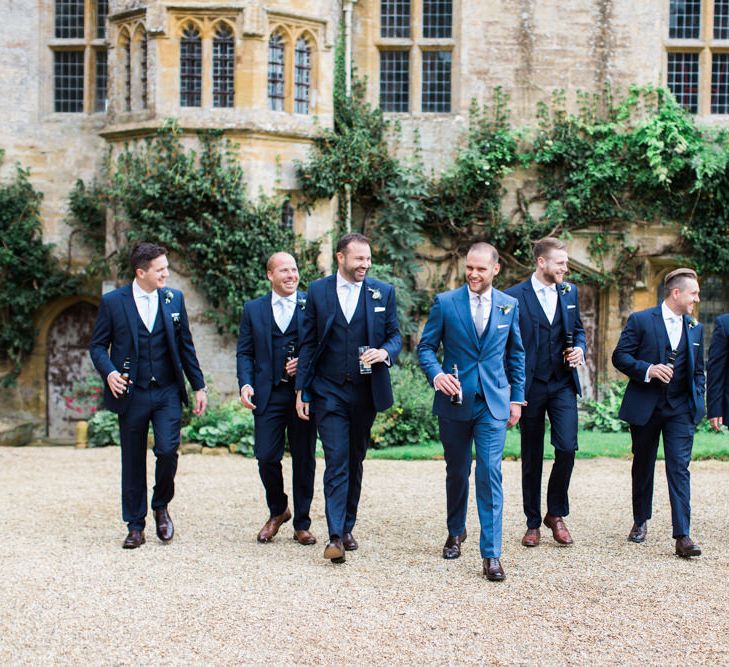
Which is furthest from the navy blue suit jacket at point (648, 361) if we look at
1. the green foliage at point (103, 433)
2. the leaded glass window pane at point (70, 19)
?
the leaded glass window pane at point (70, 19)

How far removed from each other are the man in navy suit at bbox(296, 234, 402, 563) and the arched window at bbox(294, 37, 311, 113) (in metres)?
7.54

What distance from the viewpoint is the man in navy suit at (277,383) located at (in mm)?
7344

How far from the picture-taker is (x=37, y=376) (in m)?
15.6

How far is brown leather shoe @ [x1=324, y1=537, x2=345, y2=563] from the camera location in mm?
6633

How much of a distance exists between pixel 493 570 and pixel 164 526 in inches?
85.1

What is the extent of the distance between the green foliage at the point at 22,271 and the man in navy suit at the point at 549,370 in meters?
9.20

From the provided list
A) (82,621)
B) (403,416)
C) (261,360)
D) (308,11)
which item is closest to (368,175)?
(308,11)

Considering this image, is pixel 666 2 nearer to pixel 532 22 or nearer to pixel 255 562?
pixel 532 22

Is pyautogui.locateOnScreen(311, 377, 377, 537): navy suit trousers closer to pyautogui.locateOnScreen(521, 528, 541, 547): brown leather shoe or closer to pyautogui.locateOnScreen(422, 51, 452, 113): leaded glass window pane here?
pyautogui.locateOnScreen(521, 528, 541, 547): brown leather shoe

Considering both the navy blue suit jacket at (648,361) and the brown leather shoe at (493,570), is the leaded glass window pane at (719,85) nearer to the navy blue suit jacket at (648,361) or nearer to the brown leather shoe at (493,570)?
the navy blue suit jacket at (648,361)

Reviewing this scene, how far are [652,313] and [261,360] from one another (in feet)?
7.93

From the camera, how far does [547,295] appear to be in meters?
7.38

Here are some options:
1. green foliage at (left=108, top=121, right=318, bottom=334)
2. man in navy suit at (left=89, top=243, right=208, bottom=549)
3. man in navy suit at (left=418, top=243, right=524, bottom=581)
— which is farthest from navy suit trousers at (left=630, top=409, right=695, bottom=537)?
green foliage at (left=108, top=121, right=318, bottom=334)

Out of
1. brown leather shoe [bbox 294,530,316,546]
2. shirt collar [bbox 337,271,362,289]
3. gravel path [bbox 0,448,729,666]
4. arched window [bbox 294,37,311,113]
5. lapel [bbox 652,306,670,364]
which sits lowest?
gravel path [bbox 0,448,729,666]
